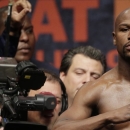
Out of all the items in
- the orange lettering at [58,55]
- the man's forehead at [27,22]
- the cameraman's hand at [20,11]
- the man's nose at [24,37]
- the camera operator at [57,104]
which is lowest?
the orange lettering at [58,55]

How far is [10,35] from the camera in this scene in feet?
12.6

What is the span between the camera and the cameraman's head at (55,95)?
345 centimetres

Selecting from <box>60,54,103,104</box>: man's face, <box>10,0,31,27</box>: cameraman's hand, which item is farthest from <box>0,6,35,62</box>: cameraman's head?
<box>10,0,31,27</box>: cameraman's hand

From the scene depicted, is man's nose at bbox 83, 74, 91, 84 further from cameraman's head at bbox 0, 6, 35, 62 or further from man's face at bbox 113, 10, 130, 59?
man's face at bbox 113, 10, 130, 59

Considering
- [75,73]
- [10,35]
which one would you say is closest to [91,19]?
[75,73]

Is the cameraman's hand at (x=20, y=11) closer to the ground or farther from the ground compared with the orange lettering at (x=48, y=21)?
farther from the ground

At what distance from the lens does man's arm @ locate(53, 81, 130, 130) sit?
3.21 metres

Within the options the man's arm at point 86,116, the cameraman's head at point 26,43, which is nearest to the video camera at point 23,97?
the man's arm at point 86,116

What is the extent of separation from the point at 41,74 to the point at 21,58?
1447 mm

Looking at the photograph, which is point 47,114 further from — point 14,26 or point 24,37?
point 24,37

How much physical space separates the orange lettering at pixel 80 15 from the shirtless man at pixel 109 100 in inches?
55.0

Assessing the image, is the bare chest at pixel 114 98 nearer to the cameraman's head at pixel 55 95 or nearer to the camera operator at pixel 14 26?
the cameraman's head at pixel 55 95

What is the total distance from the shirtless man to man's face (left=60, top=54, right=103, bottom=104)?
2.12 feet

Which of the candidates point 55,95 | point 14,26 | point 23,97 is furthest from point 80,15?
point 23,97
